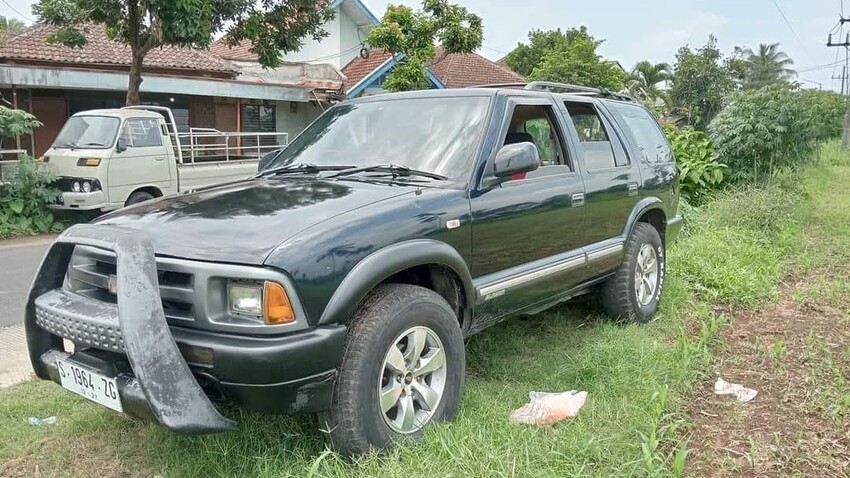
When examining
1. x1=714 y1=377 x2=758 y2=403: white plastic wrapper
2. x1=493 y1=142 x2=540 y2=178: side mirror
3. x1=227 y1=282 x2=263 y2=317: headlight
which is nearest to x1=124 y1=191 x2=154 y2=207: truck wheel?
x1=493 y1=142 x2=540 y2=178: side mirror

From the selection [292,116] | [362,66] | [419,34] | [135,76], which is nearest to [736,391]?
[135,76]

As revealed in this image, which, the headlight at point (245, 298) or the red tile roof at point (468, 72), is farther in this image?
the red tile roof at point (468, 72)

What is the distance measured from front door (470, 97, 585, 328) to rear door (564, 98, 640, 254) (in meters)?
0.16

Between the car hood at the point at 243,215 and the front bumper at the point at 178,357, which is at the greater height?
the car hood at the point at 243,215

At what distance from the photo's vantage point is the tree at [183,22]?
37.5 feet

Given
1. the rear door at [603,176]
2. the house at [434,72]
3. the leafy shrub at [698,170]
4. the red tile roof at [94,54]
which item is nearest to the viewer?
the rear door at [603,176]

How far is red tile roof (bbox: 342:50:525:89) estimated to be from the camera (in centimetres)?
2197

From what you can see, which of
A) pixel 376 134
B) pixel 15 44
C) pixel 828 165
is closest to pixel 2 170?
pixel 15 44

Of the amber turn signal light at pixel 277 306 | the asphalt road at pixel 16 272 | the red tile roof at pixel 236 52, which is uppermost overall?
the red tile roof at pixel 236 52

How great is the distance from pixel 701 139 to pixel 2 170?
11.8 meters

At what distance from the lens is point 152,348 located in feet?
8.22

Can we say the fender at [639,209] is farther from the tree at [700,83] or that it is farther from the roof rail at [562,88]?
the tree at [700,83]

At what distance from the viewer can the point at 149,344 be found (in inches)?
98.6

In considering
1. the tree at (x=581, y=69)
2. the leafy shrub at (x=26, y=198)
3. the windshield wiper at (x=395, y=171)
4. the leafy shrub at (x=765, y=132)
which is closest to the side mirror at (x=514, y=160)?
the windshield wiper at (x=395, y=171)
